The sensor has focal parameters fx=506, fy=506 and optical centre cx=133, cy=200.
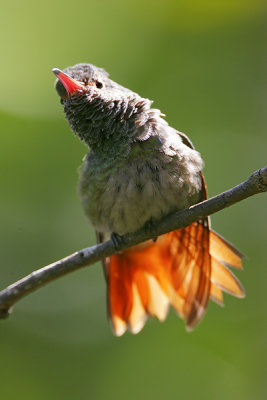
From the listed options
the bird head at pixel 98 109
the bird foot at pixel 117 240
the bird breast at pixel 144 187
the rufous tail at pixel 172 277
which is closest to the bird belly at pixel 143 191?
the bird breast at pixel 144 187

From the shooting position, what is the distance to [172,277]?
468 cm

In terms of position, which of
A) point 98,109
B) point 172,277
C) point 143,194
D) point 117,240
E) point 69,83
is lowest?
point 172,277

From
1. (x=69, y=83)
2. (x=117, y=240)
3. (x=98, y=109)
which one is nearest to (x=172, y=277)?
(x=117, y=240)

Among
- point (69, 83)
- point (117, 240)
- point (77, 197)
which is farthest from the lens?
point (77, 197)

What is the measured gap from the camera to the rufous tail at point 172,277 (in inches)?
168

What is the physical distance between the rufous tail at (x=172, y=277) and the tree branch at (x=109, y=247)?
0.76 m

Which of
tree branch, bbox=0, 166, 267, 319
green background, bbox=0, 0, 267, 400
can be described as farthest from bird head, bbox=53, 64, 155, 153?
green background, bbox=0, 0, 267, 400

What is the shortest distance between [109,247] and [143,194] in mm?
520

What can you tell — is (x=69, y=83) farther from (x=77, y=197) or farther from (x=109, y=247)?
(x=77, y=197)

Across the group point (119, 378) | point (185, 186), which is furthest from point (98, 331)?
point (185, 186)

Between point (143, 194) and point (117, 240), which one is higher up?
point (143, 194)

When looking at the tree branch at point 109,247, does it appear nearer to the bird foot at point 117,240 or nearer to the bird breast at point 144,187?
the bird foot at point 117,240

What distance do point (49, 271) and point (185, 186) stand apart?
4.05ft

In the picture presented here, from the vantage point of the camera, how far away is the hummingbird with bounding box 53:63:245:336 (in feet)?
12.6
